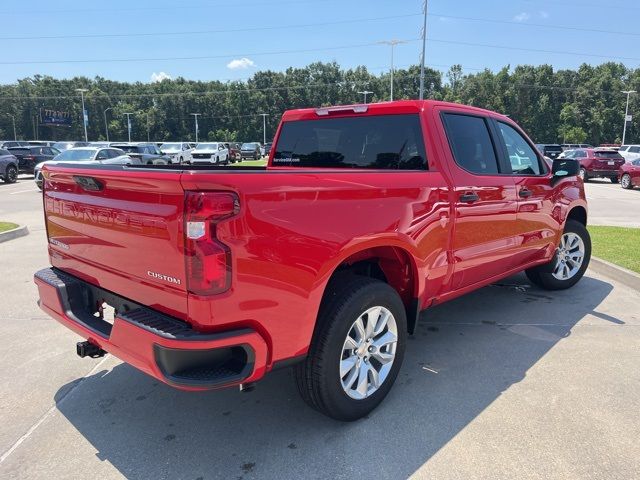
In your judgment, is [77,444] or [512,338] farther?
[512,338]

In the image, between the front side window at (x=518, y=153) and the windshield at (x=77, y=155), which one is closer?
the front side window at (x=518, y=153)

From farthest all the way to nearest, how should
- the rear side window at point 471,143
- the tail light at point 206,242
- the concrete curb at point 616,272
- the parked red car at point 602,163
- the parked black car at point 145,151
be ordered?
the parked black car at point 145,151 < the parked red car at point 602,163 < the concrete curb at point 616,272 < the rear side window at point 471,143 < the tail light at point 206,242

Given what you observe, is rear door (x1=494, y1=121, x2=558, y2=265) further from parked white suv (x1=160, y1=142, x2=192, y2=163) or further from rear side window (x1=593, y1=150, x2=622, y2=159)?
parked white suv (x1=160, y1=142, x2=192, y2=163)

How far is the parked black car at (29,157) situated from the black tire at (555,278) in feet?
85.1

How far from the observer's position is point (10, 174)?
22.5 metres

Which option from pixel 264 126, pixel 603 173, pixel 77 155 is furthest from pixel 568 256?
pixel 264 126

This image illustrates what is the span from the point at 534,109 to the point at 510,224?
95325 mm

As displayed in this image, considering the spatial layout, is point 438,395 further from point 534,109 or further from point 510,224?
point 534,109

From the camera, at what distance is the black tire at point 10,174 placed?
875 inches

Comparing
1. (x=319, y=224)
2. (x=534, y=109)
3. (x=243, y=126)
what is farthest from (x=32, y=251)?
(x=243, y=126)

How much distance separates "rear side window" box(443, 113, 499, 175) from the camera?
3.78 meters

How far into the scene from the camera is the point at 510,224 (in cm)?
430

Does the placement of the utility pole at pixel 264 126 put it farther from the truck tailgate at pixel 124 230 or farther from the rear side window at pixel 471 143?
the truck tailgate at pixel 124 230

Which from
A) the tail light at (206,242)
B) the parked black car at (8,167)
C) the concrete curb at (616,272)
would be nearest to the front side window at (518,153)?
the concrete curb at (616,272)
